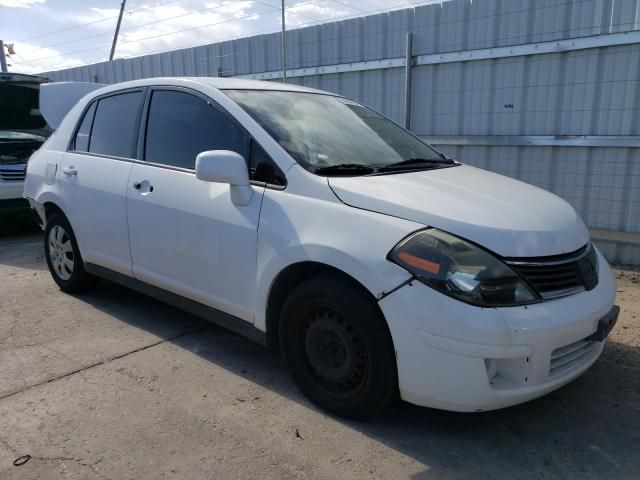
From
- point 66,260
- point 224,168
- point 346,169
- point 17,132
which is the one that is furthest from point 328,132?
point 17,132

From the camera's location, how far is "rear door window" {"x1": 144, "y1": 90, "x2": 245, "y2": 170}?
317 cm

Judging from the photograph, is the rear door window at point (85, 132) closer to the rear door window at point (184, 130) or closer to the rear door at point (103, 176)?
the rear door at point (103, 176)

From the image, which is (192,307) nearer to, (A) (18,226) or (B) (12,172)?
(B) (12,172)

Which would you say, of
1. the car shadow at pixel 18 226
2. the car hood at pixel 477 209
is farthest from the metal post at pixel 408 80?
the car shadow at pixel 18 226

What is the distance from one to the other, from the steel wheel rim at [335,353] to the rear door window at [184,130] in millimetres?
1134

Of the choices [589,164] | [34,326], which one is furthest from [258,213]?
[589,164]

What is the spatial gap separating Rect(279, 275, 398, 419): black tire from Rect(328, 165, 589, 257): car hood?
452 mm

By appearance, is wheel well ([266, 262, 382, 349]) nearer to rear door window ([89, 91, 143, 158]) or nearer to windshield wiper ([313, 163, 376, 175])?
windshield wiper ([313, 163, 376, 175])

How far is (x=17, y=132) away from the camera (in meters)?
7.77

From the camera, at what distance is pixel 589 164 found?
5.53 m

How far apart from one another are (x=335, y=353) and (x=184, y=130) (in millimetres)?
1812

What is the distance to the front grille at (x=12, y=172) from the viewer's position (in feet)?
22.4

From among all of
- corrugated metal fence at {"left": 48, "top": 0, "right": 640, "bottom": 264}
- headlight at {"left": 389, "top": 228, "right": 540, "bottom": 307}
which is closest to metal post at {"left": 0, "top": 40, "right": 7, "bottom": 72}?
corrugated metal fence at {"left": 48, "top": 0, "right": 640, "bottom": 264}

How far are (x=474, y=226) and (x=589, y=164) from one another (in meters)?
3.90
